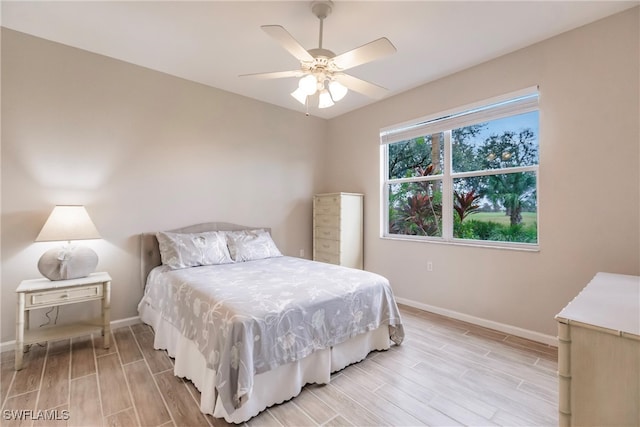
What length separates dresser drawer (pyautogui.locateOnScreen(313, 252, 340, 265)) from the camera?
403 cm

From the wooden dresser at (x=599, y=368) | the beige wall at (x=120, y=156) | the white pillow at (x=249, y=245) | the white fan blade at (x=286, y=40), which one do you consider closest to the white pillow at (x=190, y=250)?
the white pillow at (x=249, y=245)

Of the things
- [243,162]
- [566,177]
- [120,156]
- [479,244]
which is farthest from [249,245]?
[566,177]

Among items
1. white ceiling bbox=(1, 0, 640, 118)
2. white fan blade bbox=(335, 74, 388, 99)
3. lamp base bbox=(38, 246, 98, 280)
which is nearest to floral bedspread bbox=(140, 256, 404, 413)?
lamp base bbox=(38, 246, 98, 280)

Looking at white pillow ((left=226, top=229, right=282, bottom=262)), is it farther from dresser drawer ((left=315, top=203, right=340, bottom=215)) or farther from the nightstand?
the nightstand

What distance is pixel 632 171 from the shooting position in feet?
7.35

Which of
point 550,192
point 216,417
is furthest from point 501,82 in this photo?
point 216,417

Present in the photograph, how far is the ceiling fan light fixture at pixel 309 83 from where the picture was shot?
2072mm

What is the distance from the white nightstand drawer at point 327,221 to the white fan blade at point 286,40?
238 centimetres

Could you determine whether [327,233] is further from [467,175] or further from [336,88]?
[336,88]

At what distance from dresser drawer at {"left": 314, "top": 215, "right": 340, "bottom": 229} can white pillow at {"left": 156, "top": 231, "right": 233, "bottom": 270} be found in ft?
4.93

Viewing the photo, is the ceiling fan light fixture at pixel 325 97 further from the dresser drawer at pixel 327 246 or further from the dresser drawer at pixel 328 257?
the dresser drawer at pixel 328 257

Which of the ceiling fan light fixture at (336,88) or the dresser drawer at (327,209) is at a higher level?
the ceiling fan light fixture at (336,88)

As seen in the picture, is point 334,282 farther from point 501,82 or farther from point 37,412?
point 501,82

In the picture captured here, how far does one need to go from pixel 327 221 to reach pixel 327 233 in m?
0.17
